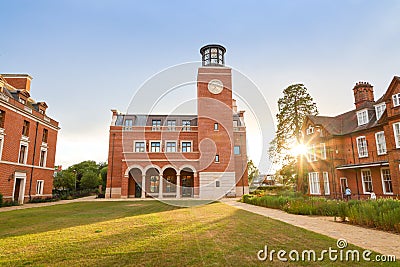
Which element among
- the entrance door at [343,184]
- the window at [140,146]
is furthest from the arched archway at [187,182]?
the entrance door at [343,184]

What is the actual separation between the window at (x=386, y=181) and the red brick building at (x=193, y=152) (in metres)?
13.4

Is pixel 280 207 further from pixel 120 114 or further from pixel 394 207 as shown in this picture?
pixel 120 114

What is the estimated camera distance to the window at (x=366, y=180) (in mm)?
18766

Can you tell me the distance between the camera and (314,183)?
922 inches

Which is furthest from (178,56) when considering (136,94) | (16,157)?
(16,157)

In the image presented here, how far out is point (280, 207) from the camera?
1366 centimetres

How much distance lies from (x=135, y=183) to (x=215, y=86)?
14315 mm

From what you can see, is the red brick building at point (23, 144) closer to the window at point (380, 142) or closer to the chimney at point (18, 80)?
the chimney at point (18, 80)

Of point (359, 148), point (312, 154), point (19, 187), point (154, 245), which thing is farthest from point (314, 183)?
point (19, 187)

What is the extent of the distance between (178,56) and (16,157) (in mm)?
17575

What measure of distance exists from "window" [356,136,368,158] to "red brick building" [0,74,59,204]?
89.4 feet

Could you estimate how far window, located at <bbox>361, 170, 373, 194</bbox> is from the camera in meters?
18.8

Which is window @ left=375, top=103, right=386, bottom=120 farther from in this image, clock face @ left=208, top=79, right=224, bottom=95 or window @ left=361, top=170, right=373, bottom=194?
clock face @ left=208, top=79, right=224, bottom=95

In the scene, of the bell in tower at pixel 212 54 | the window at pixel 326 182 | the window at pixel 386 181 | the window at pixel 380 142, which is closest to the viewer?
the window at pixel 386 181
